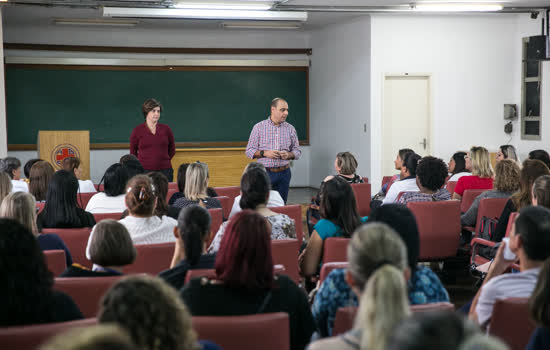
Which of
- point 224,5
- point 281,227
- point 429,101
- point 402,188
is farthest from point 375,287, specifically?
point 429,101

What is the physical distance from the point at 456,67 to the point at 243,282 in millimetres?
9265

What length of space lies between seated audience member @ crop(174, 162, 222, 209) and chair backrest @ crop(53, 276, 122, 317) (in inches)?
92.1

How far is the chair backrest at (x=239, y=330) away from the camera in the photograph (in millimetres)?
2002

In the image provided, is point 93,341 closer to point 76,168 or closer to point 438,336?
point 438,336

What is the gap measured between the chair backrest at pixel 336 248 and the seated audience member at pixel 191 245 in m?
0.79

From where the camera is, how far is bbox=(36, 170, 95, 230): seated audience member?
423 centimetres

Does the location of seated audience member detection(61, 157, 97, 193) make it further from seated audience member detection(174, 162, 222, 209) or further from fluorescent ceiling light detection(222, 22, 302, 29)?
fluorescent ceiling light detection(222, 22, 302, 29)

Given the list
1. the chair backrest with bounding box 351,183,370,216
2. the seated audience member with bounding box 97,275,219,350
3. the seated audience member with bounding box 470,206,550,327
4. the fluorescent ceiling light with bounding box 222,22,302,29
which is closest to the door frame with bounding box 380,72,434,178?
the fluorescent ceiling light with bounding box 222,22,302,29

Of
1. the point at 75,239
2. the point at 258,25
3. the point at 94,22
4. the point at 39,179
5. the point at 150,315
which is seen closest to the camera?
the point at 150,315

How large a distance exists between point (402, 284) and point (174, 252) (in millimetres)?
2042

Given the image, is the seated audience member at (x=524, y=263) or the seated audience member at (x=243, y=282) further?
the seated audience member at (x=524, y=263)

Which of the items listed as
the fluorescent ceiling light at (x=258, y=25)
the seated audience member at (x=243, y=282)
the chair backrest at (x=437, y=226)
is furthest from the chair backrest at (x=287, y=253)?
the fluorescent ceiling light at (x=258, y=25)

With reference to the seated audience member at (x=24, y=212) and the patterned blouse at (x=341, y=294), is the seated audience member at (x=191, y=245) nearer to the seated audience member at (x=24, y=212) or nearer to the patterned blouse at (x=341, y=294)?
the patterned blouse at (x=341, y=294)

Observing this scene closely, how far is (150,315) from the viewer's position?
1464 millimetres
